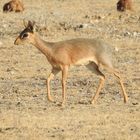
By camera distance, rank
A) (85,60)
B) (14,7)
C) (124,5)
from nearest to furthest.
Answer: (85,60)
(14,7)
(124,5)

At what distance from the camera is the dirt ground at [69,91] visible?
1178 centimetres

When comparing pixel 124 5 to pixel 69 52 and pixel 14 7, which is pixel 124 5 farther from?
pixel 69 52

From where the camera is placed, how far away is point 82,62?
14883mm

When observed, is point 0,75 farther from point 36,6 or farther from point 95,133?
point 36,6

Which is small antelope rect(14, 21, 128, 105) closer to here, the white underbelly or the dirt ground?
the white underbelly

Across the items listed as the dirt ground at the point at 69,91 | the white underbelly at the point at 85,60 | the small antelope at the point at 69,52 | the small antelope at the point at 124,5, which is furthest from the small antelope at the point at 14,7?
the white underbelly at the point at 85,60

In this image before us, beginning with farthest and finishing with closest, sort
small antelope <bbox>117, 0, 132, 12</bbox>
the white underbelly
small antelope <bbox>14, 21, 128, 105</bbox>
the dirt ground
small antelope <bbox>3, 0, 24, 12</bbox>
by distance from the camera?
small antelope <bbox>117, 0, 132, 12</bbox>, small antelope <bbox>3, 0, 24, 12</bbox>, the white underbelly, small antelope <bbox>14, 21, 128, 105</bbox>, the dirt ground

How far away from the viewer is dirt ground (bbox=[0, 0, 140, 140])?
11.8 metres

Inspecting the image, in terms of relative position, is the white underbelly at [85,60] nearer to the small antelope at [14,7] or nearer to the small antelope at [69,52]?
the small antelope at [69,52]

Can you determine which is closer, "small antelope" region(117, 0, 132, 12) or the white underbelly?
the white underbelly

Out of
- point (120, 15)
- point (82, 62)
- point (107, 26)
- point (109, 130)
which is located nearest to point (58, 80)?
point (82, 62)

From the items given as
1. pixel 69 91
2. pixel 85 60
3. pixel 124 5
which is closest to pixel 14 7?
pixel 124 5

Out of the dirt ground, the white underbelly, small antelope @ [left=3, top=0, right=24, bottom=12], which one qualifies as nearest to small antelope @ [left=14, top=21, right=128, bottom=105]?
the white underbelly

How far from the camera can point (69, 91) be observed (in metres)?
15.6
